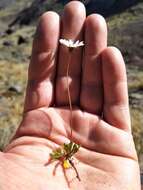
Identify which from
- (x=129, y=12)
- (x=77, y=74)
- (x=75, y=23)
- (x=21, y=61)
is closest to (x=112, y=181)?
(x=77, y=74)

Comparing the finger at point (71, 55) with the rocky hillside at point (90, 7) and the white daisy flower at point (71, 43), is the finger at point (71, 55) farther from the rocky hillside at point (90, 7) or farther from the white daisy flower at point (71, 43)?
the rocky hillside at point (90, 7)

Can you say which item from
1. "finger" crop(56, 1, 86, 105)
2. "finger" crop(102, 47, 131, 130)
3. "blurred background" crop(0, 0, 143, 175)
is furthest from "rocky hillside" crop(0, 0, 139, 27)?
"finger" crop(102, 47, 131, 130)

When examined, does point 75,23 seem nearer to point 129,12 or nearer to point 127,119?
point 127,119

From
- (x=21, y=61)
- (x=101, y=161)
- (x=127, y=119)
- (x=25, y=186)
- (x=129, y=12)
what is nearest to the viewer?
(x=25, y=186)

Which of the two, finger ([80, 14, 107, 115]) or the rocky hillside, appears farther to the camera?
the rocky hillside

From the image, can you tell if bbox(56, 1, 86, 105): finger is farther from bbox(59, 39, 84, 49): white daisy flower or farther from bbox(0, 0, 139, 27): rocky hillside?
bbox(0, 0, 139, 27): rocky hillside

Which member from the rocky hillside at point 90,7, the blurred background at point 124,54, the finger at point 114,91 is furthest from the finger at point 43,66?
the rocky hillside at point 90,7

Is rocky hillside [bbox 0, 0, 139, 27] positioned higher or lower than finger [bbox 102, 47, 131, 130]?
lower
